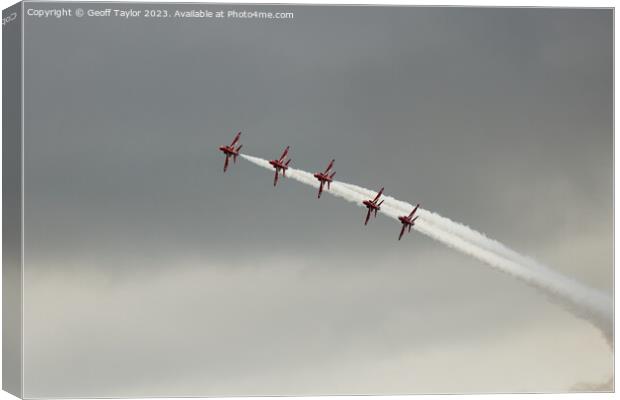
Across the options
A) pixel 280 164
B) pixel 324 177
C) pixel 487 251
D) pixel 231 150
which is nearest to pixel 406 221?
pixel 487 251

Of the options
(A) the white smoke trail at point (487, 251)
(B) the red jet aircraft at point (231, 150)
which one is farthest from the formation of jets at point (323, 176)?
(A) the white smoke trail at point (487, 251)

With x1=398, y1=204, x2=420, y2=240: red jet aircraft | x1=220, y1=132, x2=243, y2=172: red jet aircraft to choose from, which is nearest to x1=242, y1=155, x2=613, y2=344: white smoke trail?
x1=398, y1=204, x2=420, y2=240: red jet aircraft

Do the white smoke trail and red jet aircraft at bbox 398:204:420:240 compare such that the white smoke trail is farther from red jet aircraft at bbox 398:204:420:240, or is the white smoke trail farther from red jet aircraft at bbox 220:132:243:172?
red jet aircraft at bbox 220:132:243:172

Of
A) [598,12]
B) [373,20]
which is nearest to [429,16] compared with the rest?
[373,20]

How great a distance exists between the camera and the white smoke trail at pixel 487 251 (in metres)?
60.4

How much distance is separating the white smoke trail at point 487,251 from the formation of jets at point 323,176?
196 millimetres

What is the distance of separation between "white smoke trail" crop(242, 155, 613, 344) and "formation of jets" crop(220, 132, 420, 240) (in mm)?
196

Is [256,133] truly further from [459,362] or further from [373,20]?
[459,362]

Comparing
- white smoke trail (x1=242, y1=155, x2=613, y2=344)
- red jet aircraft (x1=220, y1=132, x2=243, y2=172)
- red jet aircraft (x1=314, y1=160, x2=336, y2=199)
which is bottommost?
white smoke trail (x1=242, y1=155, x2=613, y2=344)

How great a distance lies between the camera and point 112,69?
194 feet

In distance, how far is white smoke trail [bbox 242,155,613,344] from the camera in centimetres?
6041

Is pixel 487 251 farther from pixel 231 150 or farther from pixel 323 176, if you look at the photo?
pixel 231 150

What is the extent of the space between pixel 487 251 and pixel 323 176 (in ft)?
22.8

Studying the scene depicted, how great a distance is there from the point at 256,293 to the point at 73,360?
7.24 m
